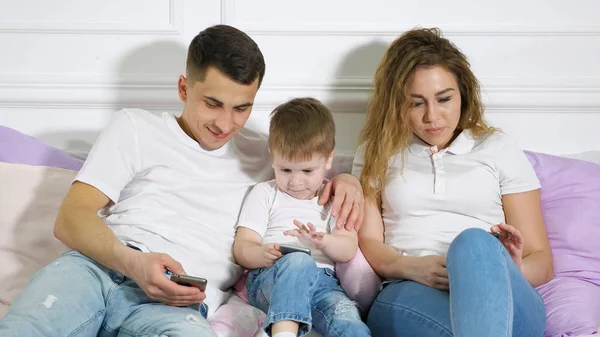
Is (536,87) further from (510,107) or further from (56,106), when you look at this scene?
(56,106)

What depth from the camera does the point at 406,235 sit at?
1877mm

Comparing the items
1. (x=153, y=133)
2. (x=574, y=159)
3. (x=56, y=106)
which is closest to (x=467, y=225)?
(x=574, y=159)

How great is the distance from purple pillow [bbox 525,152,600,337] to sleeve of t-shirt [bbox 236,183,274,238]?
0.70 metres

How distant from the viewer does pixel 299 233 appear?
1.75 meters

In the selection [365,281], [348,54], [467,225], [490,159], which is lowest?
[365,281]

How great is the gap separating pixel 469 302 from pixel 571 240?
0.61m

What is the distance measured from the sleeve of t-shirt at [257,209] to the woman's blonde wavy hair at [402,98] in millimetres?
259

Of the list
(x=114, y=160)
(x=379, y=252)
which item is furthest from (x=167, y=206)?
(x=379, y=252)

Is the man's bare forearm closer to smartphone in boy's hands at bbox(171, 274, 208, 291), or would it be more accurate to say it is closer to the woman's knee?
smartphone in boy's hands at bbox(171, 274, 208, 291)

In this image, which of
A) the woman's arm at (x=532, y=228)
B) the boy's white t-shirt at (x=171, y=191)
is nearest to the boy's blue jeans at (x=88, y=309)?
the boy's white t-shirt at (x=171, y=191)

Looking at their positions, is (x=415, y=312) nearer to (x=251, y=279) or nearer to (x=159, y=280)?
(x=251, y=279)

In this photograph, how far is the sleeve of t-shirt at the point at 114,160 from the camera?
67.5 inches

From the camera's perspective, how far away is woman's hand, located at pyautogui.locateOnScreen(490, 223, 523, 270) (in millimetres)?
1624

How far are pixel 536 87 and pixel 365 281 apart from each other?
0.85m
